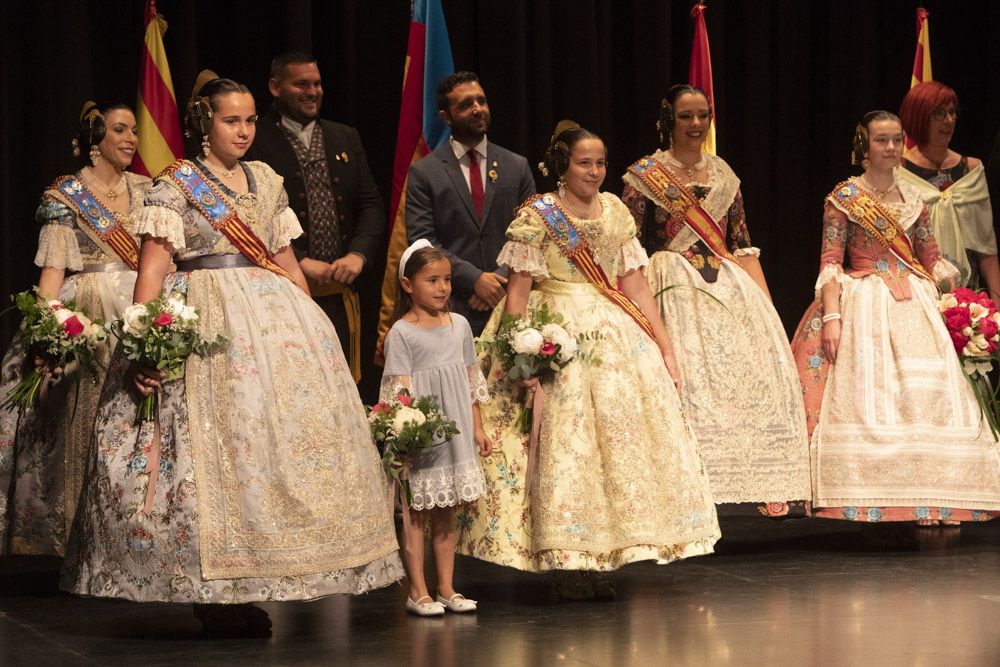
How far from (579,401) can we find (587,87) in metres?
2.60

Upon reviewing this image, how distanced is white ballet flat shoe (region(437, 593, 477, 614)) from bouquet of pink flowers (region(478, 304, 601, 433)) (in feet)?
2.14

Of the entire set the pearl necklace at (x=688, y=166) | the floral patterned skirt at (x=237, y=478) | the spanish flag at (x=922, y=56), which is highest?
the spanish flag at (x=922, y=56)

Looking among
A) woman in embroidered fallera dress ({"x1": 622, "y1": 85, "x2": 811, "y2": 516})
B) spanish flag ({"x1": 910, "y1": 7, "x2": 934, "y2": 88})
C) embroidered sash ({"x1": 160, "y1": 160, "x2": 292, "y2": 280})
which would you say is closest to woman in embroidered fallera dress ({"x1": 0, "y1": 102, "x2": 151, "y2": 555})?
embroidered sash ({"x1": 160, "y1": 160, "x2": 292, "y2": 280})

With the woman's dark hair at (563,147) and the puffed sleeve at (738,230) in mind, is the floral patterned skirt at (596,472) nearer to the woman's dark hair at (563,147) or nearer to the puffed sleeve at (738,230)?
the woman's dark hair at (563,147)

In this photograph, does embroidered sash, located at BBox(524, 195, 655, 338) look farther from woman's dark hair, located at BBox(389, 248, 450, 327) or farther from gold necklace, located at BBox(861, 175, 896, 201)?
gold necklace, located at BBox(861, 175, 896, 201)

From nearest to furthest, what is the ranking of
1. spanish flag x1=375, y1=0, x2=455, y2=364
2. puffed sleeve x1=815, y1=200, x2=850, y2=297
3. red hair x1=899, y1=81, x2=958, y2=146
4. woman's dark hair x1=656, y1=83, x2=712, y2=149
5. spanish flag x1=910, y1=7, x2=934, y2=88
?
woman's dark hair x1=656, y1=83, x2=712, y2=149 < puffed sleeve x1=815, y1=200, x2=850, y2=297 < spanish flag x1=375, y1=0, x2=455, y2=364 < red hair x1=899, y1=81, x2=958, y2=146 < spanish flag x1=910, y1=7, x2=934, y2=88

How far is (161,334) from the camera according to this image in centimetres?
414

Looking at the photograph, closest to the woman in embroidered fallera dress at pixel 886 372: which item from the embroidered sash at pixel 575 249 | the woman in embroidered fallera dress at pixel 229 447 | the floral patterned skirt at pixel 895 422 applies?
the floral patterned skirt at pixel 895 422

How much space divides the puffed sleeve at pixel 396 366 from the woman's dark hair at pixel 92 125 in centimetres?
148

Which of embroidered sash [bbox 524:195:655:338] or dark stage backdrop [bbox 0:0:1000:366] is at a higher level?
dark stage backdrop [bbox 0:0:1000:366]

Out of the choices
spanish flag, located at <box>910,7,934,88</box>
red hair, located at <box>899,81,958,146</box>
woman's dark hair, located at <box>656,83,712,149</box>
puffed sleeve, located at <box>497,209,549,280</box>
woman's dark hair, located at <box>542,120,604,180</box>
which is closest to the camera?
puffed sleeve, located at <box>497,209,549,280</box>

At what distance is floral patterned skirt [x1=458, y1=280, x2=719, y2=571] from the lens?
4.70m

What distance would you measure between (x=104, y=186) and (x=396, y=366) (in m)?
1.47

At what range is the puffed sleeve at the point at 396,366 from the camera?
4.61m
